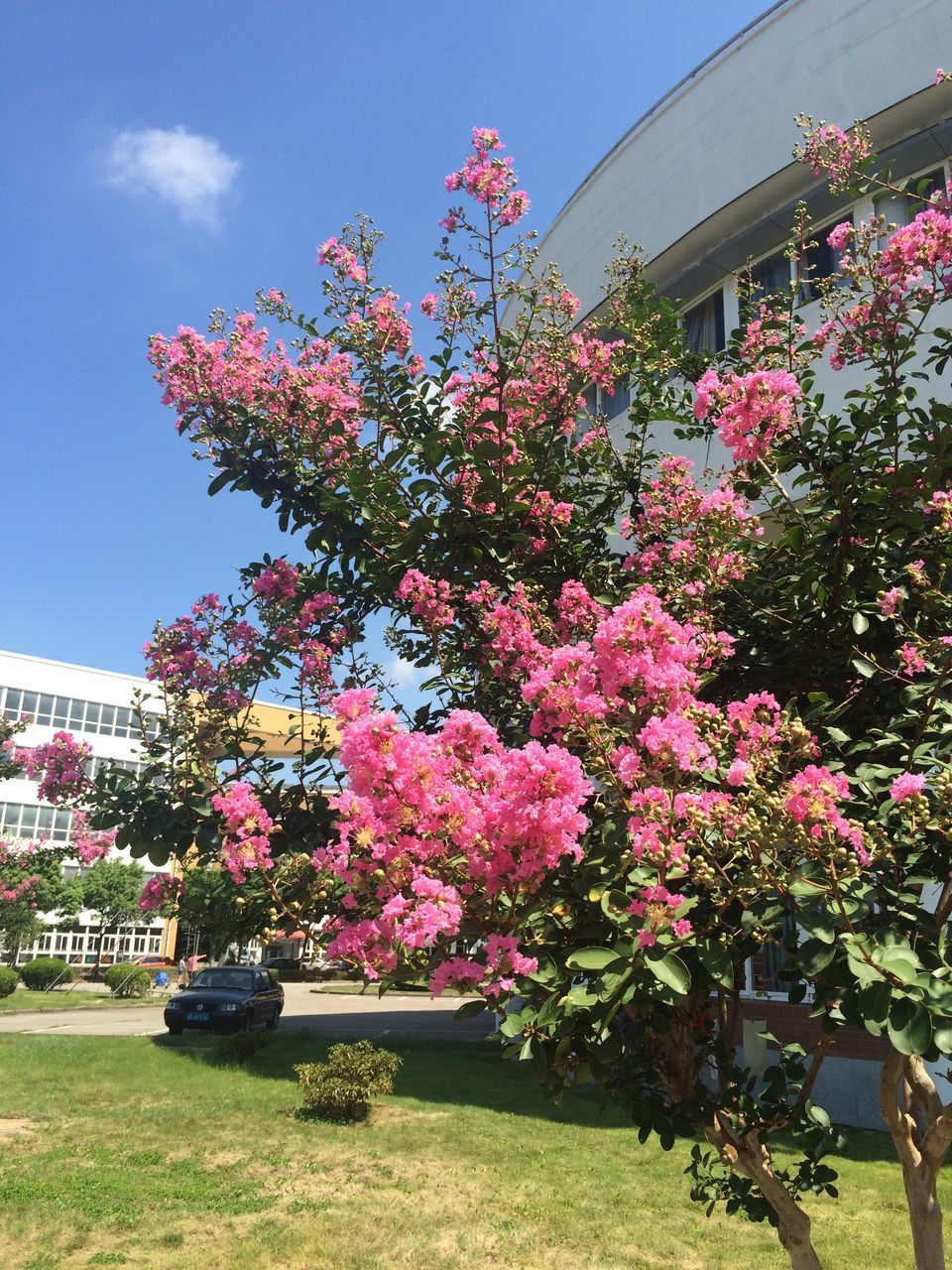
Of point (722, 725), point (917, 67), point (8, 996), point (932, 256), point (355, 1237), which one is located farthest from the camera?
point (8, 996)

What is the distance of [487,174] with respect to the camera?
15.6ft

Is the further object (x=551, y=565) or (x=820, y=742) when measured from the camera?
(x=551, y=565)

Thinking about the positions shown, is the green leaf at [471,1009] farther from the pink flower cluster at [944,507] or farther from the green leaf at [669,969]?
the pink flower cluster at [944,507]

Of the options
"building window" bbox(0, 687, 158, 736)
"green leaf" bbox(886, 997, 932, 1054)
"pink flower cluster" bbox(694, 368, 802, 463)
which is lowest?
"green leaf" bbox(886, 997, 932, 1054)

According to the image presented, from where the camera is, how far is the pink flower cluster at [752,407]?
3789mm

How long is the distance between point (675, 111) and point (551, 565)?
9.73 metres

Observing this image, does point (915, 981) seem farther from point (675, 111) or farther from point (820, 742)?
point (675, 111)

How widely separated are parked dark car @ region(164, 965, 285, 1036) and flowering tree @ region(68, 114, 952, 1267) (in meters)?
14.8

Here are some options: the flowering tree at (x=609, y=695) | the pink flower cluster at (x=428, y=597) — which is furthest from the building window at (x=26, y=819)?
the pink flower cluster at (x=428, y=597)

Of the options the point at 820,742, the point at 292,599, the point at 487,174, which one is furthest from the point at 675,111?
the point at 820,742

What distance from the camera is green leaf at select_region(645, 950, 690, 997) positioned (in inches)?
90.1

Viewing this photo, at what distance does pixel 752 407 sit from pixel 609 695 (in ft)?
5.41

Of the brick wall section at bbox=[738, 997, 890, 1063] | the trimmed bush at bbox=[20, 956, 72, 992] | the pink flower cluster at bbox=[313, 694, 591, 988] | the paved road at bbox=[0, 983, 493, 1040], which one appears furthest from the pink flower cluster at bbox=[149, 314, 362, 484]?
the trimmed bush at bbox=[20, 956, 72, 992]

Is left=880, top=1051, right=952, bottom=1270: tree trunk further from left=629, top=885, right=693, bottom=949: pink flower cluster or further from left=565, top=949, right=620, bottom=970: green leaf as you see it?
left=565, top=949, right=620, bottom=970: green leaf
